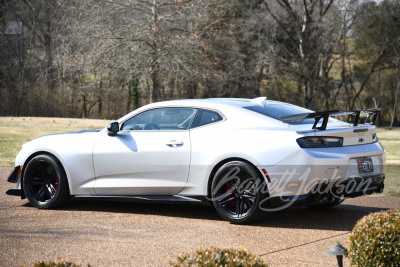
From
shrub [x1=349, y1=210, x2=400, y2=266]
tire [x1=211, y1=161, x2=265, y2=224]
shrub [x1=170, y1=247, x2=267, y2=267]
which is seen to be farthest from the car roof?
shrub [x1=170, y1=247, x2=267, y2=267]

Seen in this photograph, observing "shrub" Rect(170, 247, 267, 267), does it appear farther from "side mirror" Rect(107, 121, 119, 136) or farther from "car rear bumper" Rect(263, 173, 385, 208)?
"side mirror" Rect(107, 121, 119, 136)

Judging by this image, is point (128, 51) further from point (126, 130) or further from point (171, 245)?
point (171, 245)

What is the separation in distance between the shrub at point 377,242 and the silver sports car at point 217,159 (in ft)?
6.97

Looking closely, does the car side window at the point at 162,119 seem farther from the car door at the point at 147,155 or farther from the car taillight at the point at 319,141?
the car taillight at the point at 319,141

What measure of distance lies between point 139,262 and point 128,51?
21.5 m

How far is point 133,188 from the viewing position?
7180mm

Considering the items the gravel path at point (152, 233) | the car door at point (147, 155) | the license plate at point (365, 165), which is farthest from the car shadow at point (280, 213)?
the license plate at point (365, 165)

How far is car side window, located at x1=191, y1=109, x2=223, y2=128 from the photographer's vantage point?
7004 mm

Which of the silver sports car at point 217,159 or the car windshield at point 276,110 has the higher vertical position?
the car windshield at point 276,110

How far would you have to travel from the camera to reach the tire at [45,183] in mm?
7551

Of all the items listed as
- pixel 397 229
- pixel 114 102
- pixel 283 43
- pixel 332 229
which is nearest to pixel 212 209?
pixel 332 229

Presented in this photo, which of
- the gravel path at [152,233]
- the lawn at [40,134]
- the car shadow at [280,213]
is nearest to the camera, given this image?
the gravel path at [152,233]

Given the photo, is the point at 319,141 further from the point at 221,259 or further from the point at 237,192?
the point at 221,259

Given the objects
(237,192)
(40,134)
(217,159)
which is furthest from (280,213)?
(40,134)
